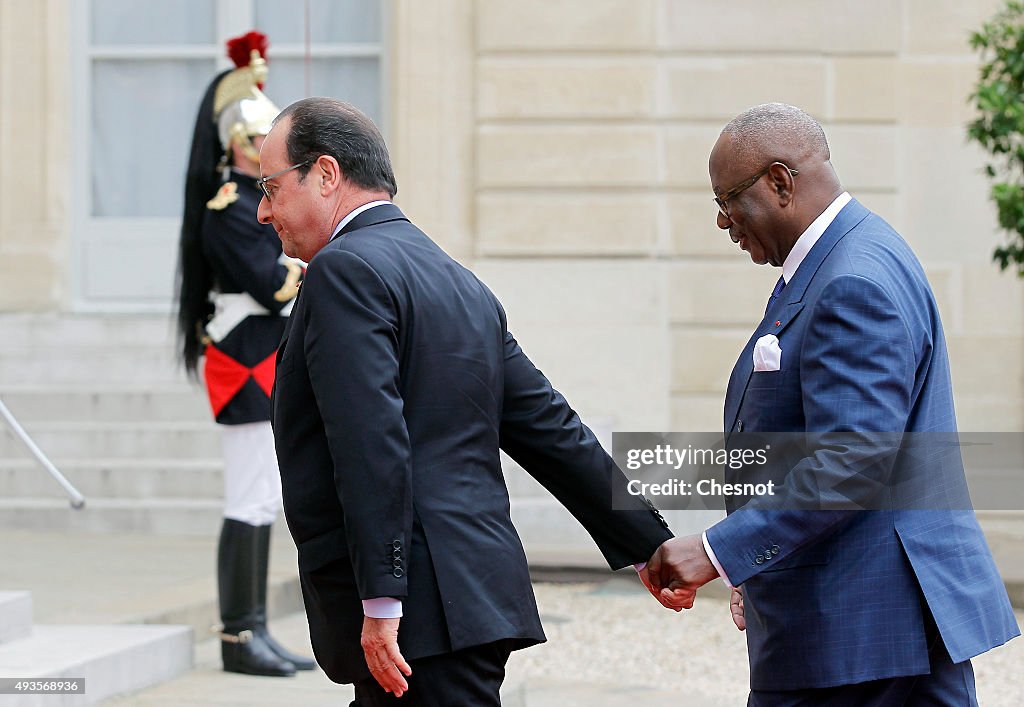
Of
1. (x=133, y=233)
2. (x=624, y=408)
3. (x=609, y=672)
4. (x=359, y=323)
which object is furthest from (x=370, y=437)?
(x=133, y=233)

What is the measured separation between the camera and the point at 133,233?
11055mm

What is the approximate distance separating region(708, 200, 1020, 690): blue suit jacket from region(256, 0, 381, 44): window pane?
8.56 meters

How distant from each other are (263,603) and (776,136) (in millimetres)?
3365

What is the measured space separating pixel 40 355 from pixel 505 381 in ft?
25.7

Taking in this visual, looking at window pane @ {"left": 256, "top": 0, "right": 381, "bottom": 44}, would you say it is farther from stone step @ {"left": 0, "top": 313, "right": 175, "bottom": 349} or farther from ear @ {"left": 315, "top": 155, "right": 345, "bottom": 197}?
ear @ {"left": 315, "top": 155, "right": 345, "bottom": 197}

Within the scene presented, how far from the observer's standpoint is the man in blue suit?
2654 mm

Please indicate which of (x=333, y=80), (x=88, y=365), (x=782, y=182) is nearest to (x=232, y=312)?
(x=782, y=182)

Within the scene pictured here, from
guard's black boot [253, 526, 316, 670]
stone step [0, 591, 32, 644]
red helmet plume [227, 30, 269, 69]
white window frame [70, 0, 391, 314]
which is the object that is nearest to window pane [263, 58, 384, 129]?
white window frame [70, 0, 391, 314]

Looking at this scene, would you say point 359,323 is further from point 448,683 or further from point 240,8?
point 240,8

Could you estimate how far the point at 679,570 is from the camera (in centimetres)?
293

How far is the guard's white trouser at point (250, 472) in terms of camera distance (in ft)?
18.2

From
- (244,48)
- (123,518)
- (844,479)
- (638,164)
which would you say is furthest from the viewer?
(638,164)

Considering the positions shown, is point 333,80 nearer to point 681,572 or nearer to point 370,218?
point 370,218

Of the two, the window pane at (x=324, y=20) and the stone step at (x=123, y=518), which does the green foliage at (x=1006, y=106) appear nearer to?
the window pane at (x=324, y=20)
